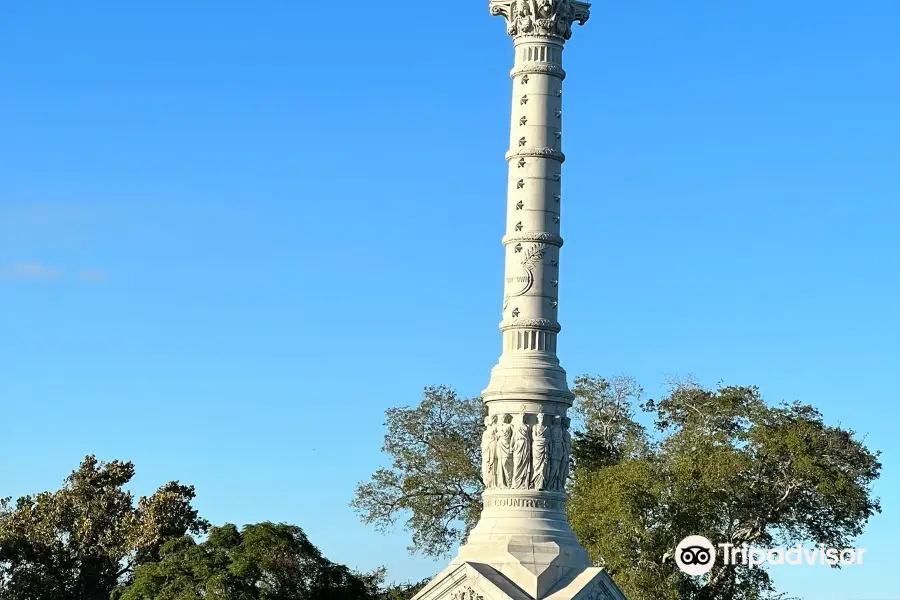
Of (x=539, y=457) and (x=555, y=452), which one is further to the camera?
(x=555, y=452)

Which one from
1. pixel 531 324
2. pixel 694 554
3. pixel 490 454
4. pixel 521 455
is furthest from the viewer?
pixel 694 554

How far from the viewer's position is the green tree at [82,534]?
51875 mm

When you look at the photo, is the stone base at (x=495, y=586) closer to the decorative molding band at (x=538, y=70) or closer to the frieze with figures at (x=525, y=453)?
the frieze with figures at (x=525, y=453)

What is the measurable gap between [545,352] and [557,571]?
4.87m

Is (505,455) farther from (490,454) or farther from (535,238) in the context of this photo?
(535,238)

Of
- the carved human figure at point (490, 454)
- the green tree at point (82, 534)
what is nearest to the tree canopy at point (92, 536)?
the green tree at point (82, 534)

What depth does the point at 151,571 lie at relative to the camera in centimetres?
4644

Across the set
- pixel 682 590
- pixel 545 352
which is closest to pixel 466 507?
pixel 682 590

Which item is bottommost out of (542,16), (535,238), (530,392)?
(530,392)

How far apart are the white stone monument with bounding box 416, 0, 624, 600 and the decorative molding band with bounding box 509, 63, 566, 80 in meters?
0.02

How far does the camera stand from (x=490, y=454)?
34469 millimetres

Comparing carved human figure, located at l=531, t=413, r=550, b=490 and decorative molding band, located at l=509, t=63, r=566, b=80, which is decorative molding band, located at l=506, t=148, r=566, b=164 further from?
carved human figure, located at l=531, t=413, r=550, b=490

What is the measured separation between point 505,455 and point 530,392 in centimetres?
146

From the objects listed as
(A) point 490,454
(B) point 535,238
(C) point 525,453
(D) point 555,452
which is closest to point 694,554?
(D) point 555,452
